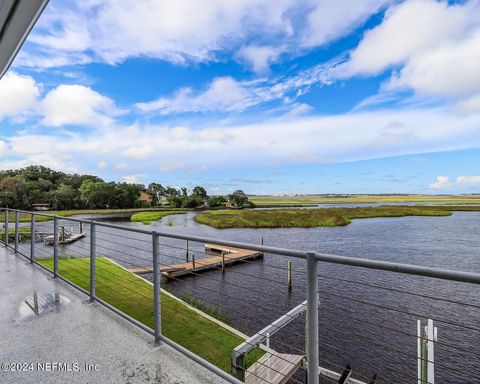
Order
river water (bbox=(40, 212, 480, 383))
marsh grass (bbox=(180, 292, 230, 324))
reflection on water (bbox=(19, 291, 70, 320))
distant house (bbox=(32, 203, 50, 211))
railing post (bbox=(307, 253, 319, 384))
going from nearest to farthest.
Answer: railing post (bbox=(307, 253, 319, 384))
reflection on water (bbox=(19, 291, 70, 320))
river water (bbox=(40, 212, 480, 383))
marsh grass (bbox=(180, 292, 230, 324))
distant house (bbox=(32, 203, 50, 211))

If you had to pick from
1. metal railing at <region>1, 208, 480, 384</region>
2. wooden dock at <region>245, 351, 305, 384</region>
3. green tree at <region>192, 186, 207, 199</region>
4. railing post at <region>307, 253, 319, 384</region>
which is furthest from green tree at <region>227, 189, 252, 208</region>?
railing post at <region>307, 253, 319, 384</region>

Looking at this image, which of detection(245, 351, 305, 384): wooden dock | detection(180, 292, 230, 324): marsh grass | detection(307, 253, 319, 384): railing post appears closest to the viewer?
detection(307, 253, 319, 384): railing post

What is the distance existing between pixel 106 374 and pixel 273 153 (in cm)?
4932

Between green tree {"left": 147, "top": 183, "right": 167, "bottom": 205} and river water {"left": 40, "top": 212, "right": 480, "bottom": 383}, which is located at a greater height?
green tree {"left": 147, "top": 183, "right": 167, "bottom": 205}

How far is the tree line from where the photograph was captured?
5200cm

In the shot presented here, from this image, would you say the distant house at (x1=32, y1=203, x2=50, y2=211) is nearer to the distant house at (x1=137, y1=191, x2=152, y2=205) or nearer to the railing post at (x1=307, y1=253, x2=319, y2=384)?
the distant house at (x1=137, y1=191, x2=152, y2=205)

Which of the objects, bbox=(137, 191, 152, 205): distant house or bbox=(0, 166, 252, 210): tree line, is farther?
bbox=(137, 191, 152, 205): distant house

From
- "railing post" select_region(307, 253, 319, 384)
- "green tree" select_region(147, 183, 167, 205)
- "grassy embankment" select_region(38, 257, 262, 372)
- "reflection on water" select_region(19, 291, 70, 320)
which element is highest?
"green tree" select_region(147, 183, 167, 205)

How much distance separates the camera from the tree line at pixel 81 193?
2047 inches

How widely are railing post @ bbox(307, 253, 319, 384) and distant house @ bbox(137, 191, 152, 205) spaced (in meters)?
75.0

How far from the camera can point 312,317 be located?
145 cm

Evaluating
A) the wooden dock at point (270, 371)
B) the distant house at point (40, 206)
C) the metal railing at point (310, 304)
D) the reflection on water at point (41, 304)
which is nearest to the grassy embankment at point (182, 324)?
the metal railing at point (310, 304)

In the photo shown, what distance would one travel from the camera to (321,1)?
9.04 m

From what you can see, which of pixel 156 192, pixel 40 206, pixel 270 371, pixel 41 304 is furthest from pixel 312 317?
pixel 156 192
